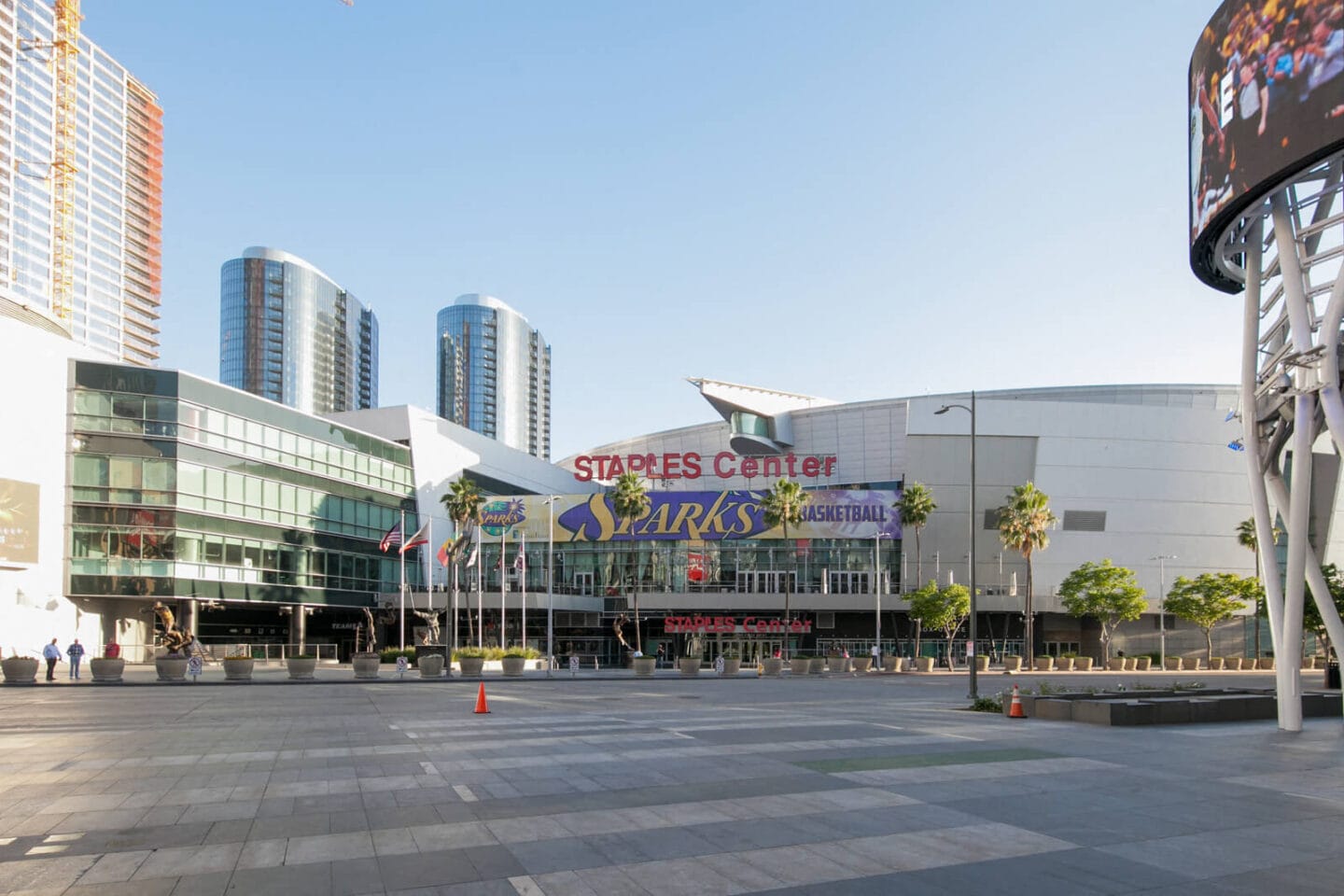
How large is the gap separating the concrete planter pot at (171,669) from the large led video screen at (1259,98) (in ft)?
134

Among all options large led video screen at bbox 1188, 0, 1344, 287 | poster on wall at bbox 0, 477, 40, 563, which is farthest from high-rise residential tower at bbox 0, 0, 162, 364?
large led video screen at bbox 1188, 0, 1344, 287

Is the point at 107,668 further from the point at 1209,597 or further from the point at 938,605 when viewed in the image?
the point at 1209,597

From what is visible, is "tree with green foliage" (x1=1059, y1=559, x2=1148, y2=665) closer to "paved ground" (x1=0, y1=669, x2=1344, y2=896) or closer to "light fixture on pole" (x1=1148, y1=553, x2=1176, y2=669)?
"light fixture on pole" (x1=1148, y1=553, x2=1176, y2=669)

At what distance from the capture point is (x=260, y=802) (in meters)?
13.6

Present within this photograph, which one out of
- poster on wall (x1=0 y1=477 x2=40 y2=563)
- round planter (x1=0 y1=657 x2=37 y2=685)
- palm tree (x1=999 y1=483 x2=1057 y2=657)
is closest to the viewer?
round planter (x1=0 y1=657 x2=37 y2=685)

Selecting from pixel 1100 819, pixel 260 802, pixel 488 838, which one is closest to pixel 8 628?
pixel 260 802

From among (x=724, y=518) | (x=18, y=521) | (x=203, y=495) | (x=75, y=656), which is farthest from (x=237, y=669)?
(x=724, y=518)

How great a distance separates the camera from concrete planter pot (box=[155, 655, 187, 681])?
4334cm

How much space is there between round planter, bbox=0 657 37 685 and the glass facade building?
21412 millimetres

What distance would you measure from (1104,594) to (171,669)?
63.2 meters

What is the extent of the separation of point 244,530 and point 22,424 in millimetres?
15451

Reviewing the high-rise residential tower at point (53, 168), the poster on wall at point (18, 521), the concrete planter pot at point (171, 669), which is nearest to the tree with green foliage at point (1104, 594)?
the concrete planter pot at point (171, 669)

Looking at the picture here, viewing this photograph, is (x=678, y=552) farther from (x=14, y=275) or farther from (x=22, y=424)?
(x=14, y=275)

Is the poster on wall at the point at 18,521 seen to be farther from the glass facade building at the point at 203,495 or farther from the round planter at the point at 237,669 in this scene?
the round planter at the point at 237,669
